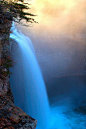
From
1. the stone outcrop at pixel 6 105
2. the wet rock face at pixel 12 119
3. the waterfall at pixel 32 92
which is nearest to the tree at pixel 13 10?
the stone outcrop at pixel 6 105

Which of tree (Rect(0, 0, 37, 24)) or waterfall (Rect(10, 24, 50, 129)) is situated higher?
tree (Rect(0, 0, 37, 24))

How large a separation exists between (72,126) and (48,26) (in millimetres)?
8538

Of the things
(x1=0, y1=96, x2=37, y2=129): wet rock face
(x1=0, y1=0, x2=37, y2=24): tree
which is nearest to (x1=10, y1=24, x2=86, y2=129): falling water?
(x1=0, y1=0, x2=37, y2=24): tree

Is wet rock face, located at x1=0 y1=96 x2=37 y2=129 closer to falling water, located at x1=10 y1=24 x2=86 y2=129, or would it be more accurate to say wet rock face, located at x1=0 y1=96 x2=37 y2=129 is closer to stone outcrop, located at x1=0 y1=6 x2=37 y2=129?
stone outcrop, located at x1=0 y1=6 x2=37 y2=129

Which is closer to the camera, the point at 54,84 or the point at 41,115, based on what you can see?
the point at 41,115

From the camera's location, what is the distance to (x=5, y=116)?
8.60 feet

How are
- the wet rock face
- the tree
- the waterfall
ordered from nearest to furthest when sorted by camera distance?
the wet rock face
the tree
the waterfall

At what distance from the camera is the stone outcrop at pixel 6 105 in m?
2.56

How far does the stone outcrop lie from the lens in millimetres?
2557

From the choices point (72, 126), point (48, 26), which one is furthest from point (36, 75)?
point (48, 26)

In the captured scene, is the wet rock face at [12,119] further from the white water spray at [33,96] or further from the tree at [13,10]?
the white water spray at [33,96]

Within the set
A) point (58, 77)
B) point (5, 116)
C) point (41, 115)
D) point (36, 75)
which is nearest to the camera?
point (5, 116)

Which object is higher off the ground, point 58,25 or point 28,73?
point 58,25

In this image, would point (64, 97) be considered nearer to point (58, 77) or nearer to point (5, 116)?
point (58, 77)
